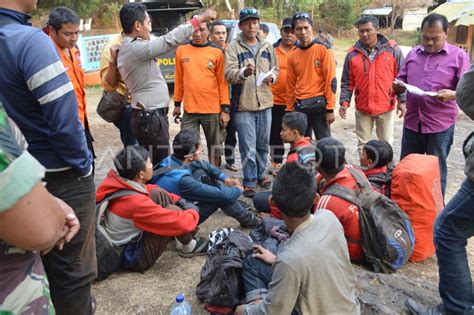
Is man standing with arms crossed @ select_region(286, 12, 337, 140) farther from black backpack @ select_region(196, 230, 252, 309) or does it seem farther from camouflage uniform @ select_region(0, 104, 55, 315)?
camouflage uniform @ select_region(0, 104, 55, 315)

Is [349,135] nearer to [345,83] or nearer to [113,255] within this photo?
[345,83]

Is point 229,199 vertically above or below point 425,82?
below

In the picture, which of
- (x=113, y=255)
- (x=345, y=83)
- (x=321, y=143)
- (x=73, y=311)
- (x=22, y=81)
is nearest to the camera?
(x=22, y=81)

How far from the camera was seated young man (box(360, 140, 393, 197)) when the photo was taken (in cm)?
358

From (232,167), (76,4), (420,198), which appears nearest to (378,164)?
(420,198)

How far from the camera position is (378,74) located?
15.6 ft

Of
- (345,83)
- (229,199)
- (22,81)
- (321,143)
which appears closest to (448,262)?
(321,143)

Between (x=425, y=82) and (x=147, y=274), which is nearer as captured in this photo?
(x=147, y=274)

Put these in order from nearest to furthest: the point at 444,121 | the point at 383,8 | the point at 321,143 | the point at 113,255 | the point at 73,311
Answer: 1. the point at 73,311
2. the point at 113,255
3. the point at 321,143
4. the point at 444,121
5. the point at 383,8

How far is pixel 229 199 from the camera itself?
3.63m

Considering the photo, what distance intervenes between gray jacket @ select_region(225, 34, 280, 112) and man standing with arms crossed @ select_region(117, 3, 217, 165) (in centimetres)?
96

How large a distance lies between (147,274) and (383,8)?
33.3m

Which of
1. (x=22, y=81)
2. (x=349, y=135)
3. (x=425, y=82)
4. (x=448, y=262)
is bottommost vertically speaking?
(x=349, y=135)

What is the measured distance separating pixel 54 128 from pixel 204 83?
3.00 m
